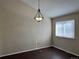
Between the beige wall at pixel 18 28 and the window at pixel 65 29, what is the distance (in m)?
0.96

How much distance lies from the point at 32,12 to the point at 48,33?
179cm

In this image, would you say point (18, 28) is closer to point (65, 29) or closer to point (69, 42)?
point (65, 29)

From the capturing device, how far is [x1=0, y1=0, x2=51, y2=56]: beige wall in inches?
142

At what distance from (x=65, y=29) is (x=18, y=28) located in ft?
8.66

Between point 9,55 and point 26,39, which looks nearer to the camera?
point 9,55

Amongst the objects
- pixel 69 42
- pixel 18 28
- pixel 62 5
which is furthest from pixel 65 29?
pixel 18 28

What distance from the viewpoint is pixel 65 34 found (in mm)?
4152

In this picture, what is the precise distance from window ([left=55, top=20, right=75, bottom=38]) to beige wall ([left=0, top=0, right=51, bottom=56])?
963 mm

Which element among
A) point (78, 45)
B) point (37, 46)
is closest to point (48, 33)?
point (37, 46)

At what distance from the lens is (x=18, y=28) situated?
3986 mm

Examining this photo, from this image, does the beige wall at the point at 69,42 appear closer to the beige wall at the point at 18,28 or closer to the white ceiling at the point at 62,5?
the white ceiling at the point at 62,5

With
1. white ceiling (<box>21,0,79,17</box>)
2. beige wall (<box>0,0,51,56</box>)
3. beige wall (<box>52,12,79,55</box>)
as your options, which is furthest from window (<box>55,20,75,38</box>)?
beige wall (<box>0,0,51,56</box>)

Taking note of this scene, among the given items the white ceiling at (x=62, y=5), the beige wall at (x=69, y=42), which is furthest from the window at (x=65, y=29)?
the white ceiling at (x=62, y=5)

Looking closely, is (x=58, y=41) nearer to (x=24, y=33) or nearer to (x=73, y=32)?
(x=73, y=32)
